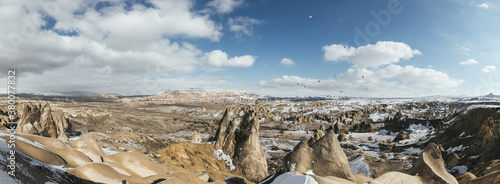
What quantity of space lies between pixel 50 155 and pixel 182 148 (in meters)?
21.1

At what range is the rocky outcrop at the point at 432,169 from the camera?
12.1 meters

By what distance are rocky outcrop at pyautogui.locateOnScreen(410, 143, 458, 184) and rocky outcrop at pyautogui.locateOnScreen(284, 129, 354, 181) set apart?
420 centimetres

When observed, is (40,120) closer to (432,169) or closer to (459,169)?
(432,169)

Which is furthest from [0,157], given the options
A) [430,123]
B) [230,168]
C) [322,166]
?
[430,123]

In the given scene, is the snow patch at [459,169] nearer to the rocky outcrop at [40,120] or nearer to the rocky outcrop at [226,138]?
the rocky outcrop at [226,138]

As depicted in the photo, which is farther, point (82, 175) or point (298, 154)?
point (298, 154)

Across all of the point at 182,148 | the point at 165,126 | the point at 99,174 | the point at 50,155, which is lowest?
the point at 165,126

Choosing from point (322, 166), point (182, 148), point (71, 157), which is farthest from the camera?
point (182, 148)

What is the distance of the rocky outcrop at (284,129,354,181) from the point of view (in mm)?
15102

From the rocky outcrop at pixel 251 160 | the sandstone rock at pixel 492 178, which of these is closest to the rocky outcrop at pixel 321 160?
the sandstone rock at pixel 492 178

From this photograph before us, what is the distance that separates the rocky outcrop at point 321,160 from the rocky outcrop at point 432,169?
4.20 meters

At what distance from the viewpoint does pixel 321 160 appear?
1592 centimetres

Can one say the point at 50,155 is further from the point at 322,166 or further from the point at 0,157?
the point at 322,166

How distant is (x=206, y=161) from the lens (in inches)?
1256
